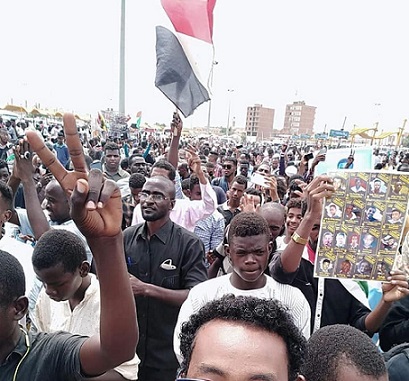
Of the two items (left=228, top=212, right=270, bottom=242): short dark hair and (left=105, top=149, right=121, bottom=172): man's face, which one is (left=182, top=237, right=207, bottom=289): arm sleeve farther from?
(left=105, top=149, right=121, bottom=172): man's face

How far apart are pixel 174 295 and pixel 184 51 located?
3.35 m

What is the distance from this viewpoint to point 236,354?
3.52 feet

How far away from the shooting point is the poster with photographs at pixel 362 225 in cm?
219

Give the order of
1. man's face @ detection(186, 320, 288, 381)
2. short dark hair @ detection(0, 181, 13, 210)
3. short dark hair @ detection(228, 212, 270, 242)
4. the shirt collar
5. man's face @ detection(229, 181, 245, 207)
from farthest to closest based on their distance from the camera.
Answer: man's face @ detection(229, 181, 245, 207)
short dark hair @ detection(0, 181, 13, 210)
short dark hair @ detection(228, 212, 270, 242)
the shirt collar
man's face @ detection(186, 320, 288, 381)

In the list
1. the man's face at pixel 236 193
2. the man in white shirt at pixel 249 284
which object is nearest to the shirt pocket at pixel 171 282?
the man in white shirt at pixel 249 284

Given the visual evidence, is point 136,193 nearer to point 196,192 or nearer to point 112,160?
point 196,192

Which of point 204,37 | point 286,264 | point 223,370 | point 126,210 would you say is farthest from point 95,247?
point 204,37

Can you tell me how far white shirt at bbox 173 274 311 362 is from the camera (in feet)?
7.16

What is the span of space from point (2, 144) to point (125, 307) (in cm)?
874

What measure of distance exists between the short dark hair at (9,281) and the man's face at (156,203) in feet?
4.43

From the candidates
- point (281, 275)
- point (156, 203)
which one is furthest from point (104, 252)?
point (156, 203)

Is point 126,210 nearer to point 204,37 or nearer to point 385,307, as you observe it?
point 204,37

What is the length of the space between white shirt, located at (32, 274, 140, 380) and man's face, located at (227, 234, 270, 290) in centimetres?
71

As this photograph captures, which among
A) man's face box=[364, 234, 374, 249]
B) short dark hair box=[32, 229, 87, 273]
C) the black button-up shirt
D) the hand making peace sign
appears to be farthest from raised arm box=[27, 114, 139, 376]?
man's face box=[364, 234, 374, 249]
